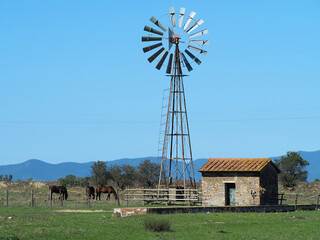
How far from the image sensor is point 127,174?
78.3 meters

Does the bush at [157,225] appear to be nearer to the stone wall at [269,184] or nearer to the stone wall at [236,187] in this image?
the stone wall at [236,187]

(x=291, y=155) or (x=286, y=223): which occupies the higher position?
(x=291, y=155)

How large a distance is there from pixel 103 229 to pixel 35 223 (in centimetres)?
405

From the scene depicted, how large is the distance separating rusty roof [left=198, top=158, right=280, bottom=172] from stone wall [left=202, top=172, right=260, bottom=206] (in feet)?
1.12

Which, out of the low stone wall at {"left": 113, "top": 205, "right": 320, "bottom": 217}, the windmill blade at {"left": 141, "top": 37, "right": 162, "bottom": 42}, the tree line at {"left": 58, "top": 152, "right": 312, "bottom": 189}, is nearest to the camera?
the low stone wall at {"left": 113, "top": 205, "right": 320, "bottom": 217}

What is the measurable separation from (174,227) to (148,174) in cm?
5066

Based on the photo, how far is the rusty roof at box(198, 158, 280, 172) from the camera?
42969 millimetres

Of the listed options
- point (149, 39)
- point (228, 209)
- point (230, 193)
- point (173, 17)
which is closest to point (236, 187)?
point (230, 193)

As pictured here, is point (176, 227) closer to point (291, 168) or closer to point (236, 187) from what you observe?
point (236, 187)

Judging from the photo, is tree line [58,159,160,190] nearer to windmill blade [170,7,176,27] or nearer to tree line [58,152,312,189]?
tree line [58,152,312,189]

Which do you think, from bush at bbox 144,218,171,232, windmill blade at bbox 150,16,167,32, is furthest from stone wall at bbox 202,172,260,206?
bush at bbox 144,218,171,232

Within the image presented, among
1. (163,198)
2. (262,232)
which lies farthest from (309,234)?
(163,198)

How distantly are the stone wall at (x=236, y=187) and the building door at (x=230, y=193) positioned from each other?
0.41 metres

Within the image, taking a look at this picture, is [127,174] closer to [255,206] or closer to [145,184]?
[145,184]
